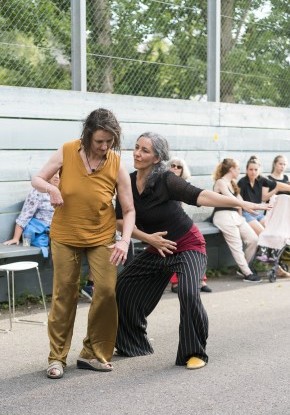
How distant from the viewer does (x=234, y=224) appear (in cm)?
1235

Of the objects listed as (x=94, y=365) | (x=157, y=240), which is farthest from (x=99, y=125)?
(x=94, y=365)

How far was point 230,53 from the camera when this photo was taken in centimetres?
1338

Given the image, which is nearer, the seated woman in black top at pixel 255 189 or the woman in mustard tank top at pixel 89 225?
the woman in mustard tank top at pixel 89 225

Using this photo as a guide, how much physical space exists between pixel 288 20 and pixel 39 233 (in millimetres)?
6289

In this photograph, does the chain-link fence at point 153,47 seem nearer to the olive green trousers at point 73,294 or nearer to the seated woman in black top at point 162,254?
the seated woman in black top at point 162,254

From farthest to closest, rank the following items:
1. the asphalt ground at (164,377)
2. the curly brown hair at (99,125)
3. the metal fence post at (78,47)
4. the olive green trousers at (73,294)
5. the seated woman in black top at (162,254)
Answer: the metal fence post at (78,47)
the seated woman in black top at (162,254)
the olive green trousers at (73,294)
the curly brown hair at (99,125)
the asphalt ground at (164,377)

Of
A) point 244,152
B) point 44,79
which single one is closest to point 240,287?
point 244,152

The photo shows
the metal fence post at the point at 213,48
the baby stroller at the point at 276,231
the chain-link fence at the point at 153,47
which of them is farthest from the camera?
the metal fence post at the point at 213,48

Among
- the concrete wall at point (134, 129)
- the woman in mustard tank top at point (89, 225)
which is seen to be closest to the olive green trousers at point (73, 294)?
the woman in mustard tank top at point (89, 225)

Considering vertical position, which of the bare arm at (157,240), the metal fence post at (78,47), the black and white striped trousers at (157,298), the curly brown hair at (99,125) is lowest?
the black and white striped trousers at (157,298)

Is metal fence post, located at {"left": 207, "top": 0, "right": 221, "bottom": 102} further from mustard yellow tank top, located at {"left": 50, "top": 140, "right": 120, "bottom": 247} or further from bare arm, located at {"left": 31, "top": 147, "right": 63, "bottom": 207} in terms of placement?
bare arm, located at {"left": 31, "top": 147, "right": 63, "bottom": 207}

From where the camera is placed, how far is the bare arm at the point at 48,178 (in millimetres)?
6535

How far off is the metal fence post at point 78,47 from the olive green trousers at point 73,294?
4360 mm

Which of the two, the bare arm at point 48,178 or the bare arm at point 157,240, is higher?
the bare arm at point 48,178
